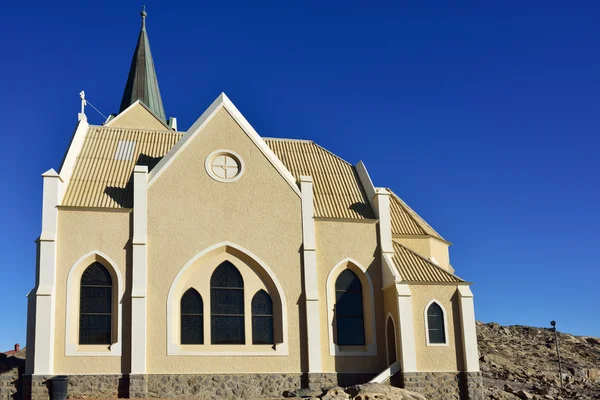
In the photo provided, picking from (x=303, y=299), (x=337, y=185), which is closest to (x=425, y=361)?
(x=303, y=299)

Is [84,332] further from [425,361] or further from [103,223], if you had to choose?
[425,361]

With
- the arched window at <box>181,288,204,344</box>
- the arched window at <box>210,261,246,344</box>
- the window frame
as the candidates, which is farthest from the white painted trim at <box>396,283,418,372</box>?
the window frame

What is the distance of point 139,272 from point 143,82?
2094 centimetres

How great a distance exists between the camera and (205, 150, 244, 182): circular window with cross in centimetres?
2819

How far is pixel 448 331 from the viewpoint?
90.9 feet

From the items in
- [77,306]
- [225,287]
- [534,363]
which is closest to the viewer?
[77,306]

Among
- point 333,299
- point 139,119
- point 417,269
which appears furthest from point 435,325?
point 139,119

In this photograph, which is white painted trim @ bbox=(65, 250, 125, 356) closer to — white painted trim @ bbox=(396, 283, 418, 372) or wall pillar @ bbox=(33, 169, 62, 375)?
wall pillar @ bbox=(33, 169, 62, 375)

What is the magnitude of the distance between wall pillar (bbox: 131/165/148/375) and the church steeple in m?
16.9

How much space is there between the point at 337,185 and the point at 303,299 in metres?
5.98

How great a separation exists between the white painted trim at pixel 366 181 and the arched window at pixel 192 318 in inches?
325

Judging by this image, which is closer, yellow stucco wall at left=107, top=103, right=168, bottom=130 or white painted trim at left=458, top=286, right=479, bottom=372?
white painted trim at left=458, top=286, right=479, bottom=372

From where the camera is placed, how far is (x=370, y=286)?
94.0 feet

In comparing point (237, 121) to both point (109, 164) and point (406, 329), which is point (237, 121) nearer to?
point (109, 164)
